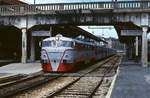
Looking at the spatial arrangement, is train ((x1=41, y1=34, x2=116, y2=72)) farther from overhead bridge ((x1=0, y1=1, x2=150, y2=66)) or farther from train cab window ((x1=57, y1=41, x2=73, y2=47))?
overhead bridge ((x1=0, y1=1, x2=150, y2=66))

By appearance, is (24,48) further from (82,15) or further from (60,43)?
(60,43)

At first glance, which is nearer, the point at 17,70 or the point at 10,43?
the point at 17,70

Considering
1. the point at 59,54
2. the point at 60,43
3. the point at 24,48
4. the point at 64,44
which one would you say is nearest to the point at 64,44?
the point at 64,44

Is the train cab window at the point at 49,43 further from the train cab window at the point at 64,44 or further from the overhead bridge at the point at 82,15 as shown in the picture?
the overhead bridge at the point at 82,15

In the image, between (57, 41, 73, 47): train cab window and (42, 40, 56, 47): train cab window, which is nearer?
(57, 41, 73, 47): train cab window

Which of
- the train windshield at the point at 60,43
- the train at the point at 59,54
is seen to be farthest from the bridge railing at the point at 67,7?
the train windshield at the point at 60,43

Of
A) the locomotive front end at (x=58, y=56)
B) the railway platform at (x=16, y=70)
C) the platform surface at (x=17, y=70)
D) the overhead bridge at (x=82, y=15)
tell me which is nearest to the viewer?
the railway platform at (x=16, y=70)

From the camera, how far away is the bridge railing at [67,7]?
1399 inches

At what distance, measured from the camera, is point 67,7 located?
3734 cm

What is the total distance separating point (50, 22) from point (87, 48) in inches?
201

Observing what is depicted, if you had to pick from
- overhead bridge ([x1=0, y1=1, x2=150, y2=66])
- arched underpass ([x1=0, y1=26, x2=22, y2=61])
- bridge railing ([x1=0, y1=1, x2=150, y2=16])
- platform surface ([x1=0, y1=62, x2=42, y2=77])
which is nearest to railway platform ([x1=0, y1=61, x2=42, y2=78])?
platform surface ([x1=0, y1=62, x2=42, y2=77])

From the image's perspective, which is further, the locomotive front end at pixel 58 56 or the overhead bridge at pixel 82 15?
the overhead bridge at pixel 82 15

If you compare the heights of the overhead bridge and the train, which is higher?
the overhead bridge

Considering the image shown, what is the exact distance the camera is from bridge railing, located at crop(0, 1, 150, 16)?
35544mm
